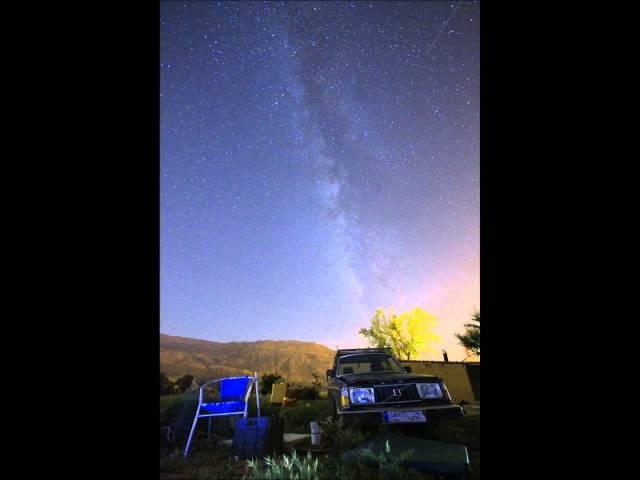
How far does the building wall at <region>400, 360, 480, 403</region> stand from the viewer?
33.0 ft

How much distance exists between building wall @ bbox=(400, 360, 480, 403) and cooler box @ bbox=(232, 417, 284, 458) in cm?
581

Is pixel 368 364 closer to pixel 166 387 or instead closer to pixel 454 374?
pixel 454 374

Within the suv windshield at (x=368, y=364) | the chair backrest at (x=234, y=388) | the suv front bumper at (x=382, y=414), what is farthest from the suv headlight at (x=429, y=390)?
the chair backrest at (x=234, y=388)

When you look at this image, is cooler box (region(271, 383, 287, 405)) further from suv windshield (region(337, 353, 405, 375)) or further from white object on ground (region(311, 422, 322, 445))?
suv windshield (region(337, 353, 405, 375))

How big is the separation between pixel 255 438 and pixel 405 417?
154cm

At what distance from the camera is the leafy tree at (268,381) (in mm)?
13445

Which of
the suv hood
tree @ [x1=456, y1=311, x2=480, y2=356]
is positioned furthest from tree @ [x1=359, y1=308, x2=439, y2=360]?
the suv hood

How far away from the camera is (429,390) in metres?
4.86

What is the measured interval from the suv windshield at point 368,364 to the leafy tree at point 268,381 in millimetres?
7818

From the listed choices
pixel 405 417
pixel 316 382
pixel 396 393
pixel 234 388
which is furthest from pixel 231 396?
pixel 316 382

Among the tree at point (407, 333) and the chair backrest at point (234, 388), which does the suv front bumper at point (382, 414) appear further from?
the tree at point (407, 333)

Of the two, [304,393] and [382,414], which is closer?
[382,414]
